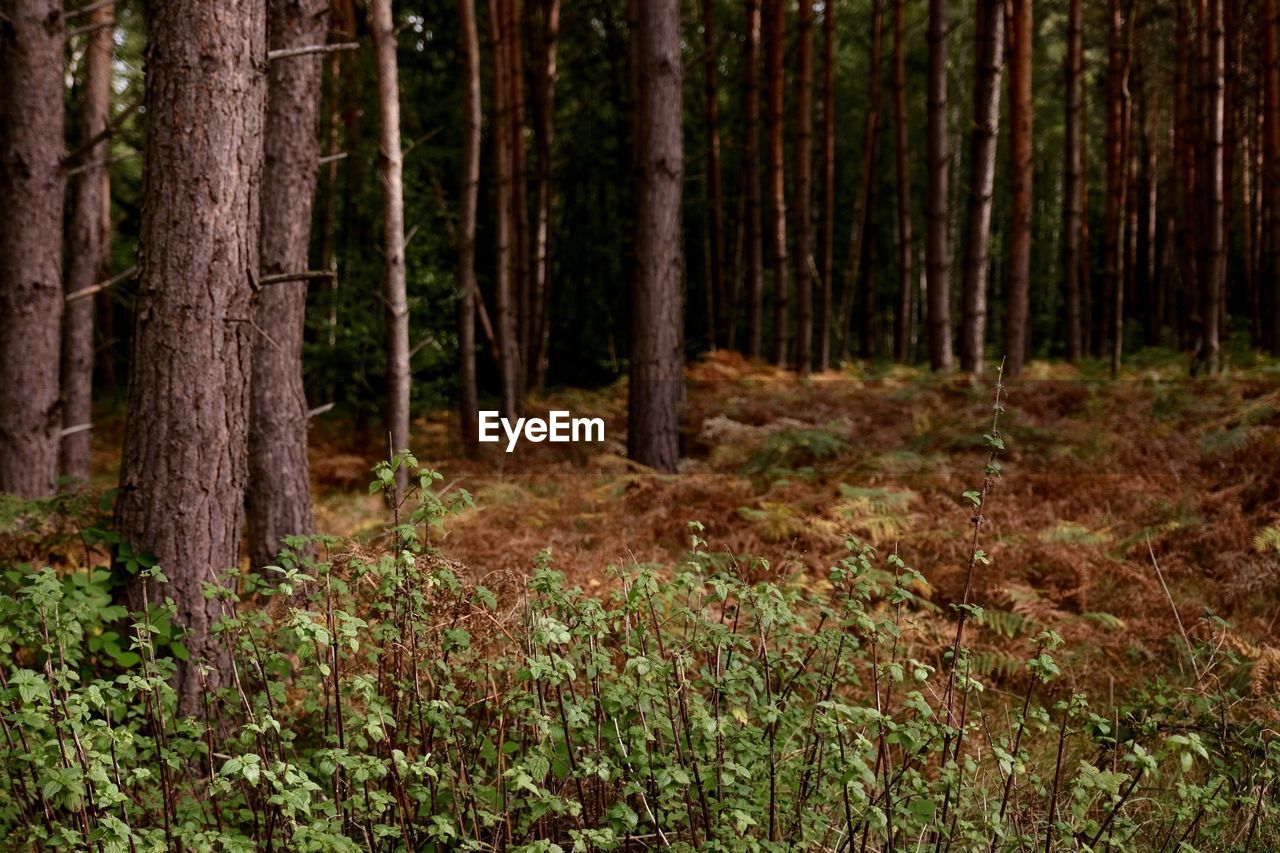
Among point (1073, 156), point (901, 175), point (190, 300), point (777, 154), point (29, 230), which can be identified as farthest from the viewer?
point (901, 175)

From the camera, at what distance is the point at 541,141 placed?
15.8 m

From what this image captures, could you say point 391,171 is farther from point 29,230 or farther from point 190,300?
point 190,300

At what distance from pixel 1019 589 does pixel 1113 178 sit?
15.0 metres

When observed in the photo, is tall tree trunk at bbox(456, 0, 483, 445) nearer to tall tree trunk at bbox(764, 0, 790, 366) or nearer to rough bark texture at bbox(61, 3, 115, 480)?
rough bark texture at bbox(61, 3, 115, 480)

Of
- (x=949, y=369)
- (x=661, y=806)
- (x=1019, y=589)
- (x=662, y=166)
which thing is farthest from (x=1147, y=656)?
(x=949, y=369)

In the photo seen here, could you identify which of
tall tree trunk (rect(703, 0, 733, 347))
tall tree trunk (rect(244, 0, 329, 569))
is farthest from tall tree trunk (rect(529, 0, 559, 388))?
tall tree trunk (rect(244, 0, 329, 569))

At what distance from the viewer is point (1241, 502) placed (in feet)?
22.8

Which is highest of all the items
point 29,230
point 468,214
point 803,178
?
point 803,178

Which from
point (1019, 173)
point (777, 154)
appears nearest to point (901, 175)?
point (777, 154)

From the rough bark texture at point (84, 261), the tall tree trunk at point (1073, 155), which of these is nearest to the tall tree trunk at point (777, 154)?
the tall tree trunk at point (1073, 155)

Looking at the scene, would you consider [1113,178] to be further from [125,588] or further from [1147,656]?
[125,588]

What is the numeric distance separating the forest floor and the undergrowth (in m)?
0.36

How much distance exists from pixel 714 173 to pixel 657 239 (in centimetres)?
1043

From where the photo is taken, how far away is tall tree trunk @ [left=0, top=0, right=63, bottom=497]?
694cm
